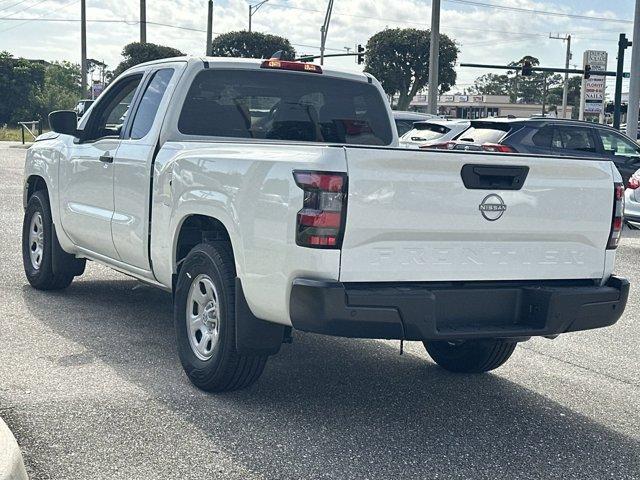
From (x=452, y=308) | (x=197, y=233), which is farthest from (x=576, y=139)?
(x=452, y=308)

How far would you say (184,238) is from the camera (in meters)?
6.05

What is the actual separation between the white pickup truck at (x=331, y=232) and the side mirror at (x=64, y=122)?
A: 91 cm

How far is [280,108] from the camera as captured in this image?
6777mm

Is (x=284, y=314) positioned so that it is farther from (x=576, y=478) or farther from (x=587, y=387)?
(x=587, y=387)

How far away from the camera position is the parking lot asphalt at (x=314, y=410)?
15.0ft

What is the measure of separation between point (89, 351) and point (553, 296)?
3.12m

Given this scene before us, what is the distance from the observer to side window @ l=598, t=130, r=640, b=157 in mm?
17141

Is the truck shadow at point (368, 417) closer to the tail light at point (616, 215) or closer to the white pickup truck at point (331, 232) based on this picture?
the white pickup truck at point (331, 232)

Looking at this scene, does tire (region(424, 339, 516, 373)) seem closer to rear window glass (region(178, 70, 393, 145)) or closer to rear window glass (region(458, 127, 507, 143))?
rear window glass (region(178, 70, 393, 145))

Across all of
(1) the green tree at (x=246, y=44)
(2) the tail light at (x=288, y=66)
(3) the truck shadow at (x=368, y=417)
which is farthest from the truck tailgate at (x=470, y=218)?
(1) the green tree at (x=246, y=44)

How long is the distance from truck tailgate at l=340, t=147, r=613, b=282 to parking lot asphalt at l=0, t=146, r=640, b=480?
0.83m

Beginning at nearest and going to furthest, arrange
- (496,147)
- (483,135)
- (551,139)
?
1. (496,147)
2. (483,135)
3. (551,139)

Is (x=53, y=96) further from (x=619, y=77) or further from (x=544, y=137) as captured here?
(x=544, y=137)

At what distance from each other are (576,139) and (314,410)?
12476 mm
